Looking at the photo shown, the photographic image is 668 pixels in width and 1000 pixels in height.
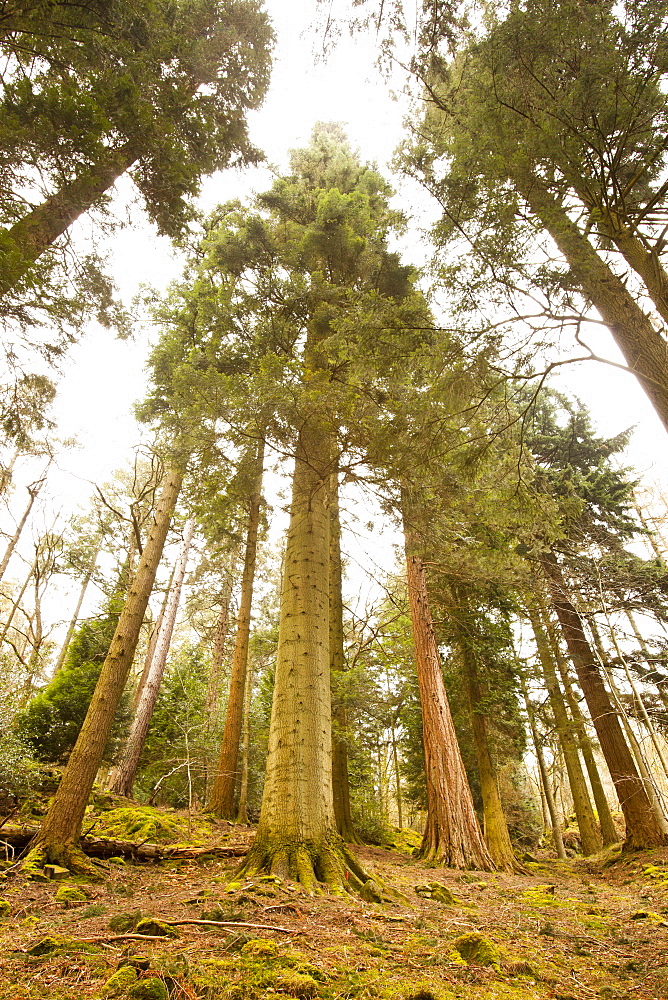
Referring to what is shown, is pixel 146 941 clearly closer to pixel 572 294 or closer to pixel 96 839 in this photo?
pixel 96 839

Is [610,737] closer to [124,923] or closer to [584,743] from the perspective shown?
[584,743]

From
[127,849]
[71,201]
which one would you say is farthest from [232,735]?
[71,201]

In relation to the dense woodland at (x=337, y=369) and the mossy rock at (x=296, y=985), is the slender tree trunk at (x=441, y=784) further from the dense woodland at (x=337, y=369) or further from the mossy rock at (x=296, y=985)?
the mossy rock at (x=296, y=985)

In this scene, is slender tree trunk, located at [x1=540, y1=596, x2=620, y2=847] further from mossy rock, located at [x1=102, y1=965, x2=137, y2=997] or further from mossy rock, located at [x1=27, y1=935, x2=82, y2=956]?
mossy rock, located at [x1=102, y1=965, x2=137, y2=997]

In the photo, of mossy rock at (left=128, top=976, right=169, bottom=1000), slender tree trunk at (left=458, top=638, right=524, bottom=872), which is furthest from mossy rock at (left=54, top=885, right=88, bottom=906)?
slender tree trunk at (left=458, top=638, right=524, bottom=872)

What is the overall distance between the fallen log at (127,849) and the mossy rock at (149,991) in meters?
Result: 4.11

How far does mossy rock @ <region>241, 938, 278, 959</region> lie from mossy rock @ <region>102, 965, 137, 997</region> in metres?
0.62

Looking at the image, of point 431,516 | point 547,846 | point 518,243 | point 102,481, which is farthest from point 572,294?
point 547,846

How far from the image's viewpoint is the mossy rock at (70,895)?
3.74m

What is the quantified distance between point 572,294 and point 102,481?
14.3 meters

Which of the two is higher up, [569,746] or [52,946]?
[569,746]

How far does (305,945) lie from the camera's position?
8.53 feet

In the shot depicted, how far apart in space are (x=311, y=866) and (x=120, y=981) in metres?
2.48

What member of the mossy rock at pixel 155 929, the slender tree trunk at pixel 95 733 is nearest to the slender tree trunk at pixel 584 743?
the slender tree trunk at pixel 95 733
